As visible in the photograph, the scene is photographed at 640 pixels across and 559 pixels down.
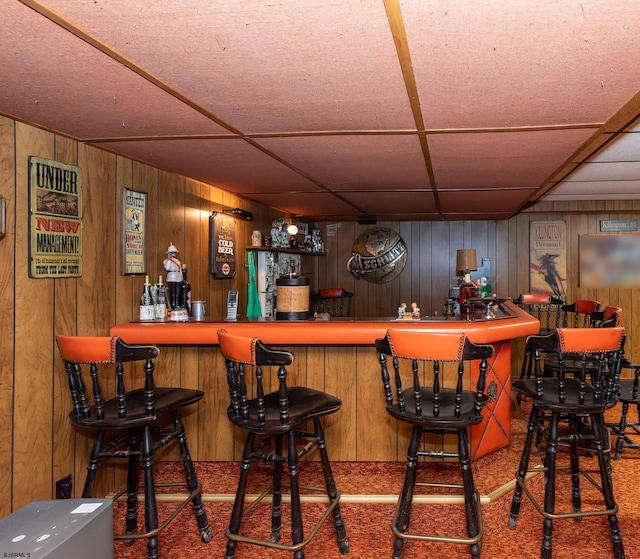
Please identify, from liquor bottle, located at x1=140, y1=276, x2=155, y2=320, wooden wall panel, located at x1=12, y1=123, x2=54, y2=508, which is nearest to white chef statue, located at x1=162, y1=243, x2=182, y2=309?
liquor bottle, located at x1=140, y1=276, x2=155, y2=320

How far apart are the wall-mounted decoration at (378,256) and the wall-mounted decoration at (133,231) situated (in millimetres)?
4578

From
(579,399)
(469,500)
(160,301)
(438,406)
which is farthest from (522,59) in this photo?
(160,301)

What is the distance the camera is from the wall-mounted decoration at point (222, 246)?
430 cm

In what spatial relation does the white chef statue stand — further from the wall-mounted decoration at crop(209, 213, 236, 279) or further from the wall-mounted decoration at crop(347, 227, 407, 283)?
the wall-mounted decoration at crop(347, 227, 407, 283)

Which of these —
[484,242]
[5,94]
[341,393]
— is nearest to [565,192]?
[484,242]

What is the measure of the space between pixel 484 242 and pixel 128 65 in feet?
20.3

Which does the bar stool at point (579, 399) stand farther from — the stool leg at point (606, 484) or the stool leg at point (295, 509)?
the stool leg at point (295, 509)

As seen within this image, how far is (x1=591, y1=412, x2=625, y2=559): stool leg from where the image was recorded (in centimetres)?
235

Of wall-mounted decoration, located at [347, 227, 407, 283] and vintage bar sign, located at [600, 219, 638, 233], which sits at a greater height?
vintage bar sign, located at [600, 219, 638, 233]

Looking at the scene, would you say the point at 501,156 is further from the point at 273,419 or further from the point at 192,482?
the point at 192,482

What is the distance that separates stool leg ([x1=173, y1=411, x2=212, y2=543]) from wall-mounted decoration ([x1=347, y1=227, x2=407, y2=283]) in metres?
5.18

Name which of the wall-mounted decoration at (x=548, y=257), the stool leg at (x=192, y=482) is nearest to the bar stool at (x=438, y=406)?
the stool leg at (x=192, y=482)

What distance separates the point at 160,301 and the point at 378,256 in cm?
457

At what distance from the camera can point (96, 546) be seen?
6.53ft
